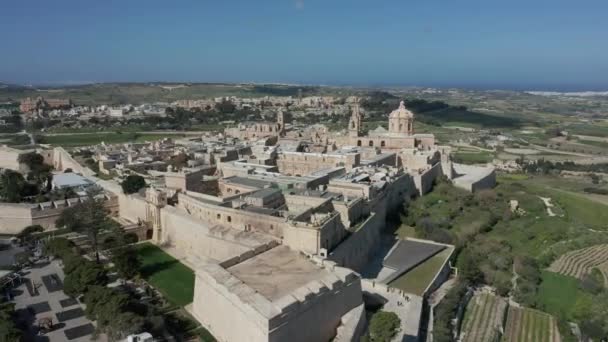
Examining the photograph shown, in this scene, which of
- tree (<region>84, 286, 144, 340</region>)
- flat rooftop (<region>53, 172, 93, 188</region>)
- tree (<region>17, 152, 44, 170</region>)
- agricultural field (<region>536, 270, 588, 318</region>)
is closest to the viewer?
tree (<region>84, 286, 144, 340</region>)

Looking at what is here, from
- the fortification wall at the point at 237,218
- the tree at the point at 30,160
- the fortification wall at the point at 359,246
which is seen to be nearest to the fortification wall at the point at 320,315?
the fortification wall at the point at 359,246

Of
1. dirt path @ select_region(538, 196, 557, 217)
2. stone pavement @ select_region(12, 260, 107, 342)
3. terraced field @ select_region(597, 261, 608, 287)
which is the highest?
dirt path @ select_region(538, 196, 557, 217)

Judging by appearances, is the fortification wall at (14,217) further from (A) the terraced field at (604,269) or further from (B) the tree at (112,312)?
(A) the terraced field at (604,269)

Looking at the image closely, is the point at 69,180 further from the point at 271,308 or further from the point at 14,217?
the point at 271,308

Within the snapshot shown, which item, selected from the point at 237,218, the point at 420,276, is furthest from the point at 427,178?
the point at 237,218

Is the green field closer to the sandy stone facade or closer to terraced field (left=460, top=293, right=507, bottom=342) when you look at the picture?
the sandy stone facade

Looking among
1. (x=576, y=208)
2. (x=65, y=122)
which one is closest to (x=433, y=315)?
(x=576, y=208)

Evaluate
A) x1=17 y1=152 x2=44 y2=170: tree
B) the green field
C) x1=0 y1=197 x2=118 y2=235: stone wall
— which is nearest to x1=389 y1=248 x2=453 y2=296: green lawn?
x1=0 y1=197 x2=118 y2=235: stone wall
